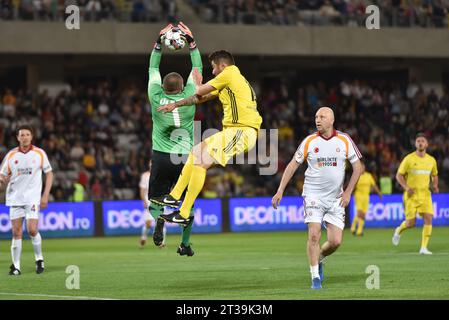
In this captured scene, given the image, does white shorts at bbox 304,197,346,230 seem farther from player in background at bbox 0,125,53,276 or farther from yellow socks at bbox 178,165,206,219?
player in background at bbox 0,125,53,276

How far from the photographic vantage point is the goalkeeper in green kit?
15078 millimetres

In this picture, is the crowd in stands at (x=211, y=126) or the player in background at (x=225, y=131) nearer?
the player in background at (x=225, y=131)

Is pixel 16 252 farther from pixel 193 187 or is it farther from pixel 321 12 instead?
pixel 321 12

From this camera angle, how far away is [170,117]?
15.2m

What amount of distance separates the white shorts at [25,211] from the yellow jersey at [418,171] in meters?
8.26

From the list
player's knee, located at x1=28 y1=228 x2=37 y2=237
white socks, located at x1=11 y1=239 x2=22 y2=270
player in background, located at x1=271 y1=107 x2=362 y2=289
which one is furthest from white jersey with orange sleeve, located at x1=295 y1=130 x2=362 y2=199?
white socks, located at x1=11 y1=239 x2=22 y2=270

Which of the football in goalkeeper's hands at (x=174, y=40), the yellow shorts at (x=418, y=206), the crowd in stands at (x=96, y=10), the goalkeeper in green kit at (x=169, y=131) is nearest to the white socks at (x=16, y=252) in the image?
the goalkeeper in green kit at (x=169, y=131)

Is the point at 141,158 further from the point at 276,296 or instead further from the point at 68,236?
the point at 276,296

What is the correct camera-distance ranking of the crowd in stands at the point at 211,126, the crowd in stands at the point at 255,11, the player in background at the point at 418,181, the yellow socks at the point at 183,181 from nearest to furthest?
the yellow socks at the point at 183,181
the player in background at the point at 418,181
the crowd in stands at the point at 211,126
the crowd in stands at the point at 255,11

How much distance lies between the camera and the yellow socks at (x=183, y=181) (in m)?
14.7

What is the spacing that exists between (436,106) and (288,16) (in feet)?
23.6

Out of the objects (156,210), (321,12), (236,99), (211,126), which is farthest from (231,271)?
(321,12)

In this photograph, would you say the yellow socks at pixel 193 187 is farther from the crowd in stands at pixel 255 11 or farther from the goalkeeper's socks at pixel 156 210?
the crowd in stands at pixel 255 11

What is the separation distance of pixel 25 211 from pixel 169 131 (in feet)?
14.1
